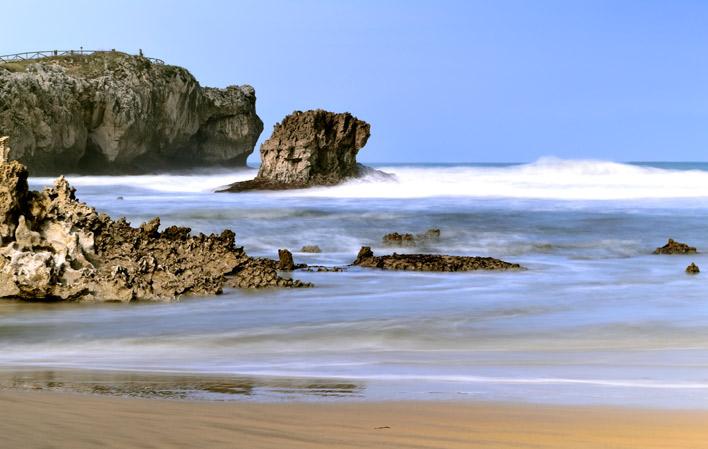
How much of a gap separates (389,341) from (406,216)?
1390 centimetres

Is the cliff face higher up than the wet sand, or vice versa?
the cliff face

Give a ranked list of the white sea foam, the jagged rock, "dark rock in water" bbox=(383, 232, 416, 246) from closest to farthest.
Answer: the jagged rock < "dark rock in water" bbox=(383, 232, 416, 246) < the white sea foam

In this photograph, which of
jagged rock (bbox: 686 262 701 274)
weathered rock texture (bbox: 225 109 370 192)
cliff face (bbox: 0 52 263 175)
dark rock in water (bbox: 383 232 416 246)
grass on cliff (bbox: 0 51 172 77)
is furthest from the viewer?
grass on cliff (bbox: 0 51 172 77)

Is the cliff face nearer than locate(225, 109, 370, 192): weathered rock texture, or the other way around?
locate(225, 109, 370, 192): weathered rock texture

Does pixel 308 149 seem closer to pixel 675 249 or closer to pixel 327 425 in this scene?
pixel 675 249

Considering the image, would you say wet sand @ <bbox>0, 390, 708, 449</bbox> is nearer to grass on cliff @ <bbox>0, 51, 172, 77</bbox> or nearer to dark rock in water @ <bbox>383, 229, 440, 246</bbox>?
dark rock in water @ <bbox>383, 229, 440, 246</bbox>

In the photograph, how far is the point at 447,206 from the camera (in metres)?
24.5

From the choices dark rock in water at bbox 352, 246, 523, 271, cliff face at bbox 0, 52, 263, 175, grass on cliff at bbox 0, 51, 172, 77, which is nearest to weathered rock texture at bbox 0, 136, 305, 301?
dark rock in water at bbox 352, 246, 523, 271

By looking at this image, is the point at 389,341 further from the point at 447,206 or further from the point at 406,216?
the point at 447,206

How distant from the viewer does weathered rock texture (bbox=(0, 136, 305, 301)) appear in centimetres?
878

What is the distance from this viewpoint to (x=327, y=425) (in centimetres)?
375

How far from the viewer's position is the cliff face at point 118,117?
43.6 m

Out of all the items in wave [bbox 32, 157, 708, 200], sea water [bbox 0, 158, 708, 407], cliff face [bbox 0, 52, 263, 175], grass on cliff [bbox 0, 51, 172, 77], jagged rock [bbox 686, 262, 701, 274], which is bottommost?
sea water [bbox 0, 158, 708, 407]

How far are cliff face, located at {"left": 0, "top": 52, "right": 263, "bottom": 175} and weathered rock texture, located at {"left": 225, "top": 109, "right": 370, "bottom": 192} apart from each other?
500 inches
